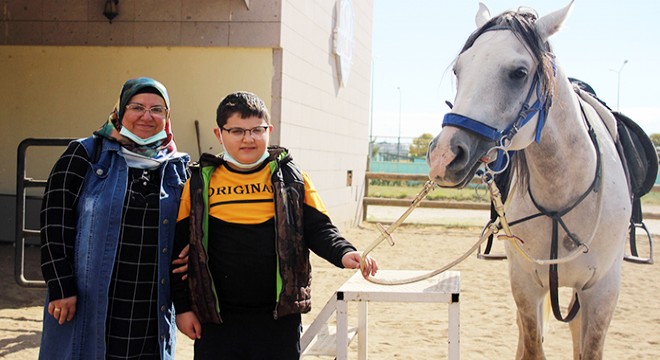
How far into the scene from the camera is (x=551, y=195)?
2754 mm

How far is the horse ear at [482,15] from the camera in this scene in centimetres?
281

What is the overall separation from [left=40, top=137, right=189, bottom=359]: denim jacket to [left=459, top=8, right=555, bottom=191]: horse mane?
134 centimetres

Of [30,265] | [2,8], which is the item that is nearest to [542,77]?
[30,265]

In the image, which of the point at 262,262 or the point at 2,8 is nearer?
the point at 262,262

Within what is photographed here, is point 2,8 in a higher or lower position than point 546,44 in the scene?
higher

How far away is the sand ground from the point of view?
4.45 m

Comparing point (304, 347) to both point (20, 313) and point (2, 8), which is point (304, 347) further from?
point (2, 8)

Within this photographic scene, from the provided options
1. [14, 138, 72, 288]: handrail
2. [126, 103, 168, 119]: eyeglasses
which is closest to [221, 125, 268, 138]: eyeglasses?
[126, 103, 168, 119]: eyeglasses

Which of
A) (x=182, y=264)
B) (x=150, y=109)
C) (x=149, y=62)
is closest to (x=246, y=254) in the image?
(x=182, y=264)

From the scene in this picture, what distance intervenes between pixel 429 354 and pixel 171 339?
2.49m

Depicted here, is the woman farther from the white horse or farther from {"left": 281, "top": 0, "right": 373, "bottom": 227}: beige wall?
{"left": 281, "top": 0, "right": 373, "bottom": 227}: beige wall

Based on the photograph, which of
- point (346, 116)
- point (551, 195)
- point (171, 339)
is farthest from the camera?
point (346, 116)

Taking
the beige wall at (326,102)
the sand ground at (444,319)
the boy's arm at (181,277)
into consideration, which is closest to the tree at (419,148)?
the beige wall at (326,102)

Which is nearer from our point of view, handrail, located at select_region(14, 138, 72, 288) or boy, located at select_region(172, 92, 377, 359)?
boy, located at select_region(172, 92, 377, 359)
